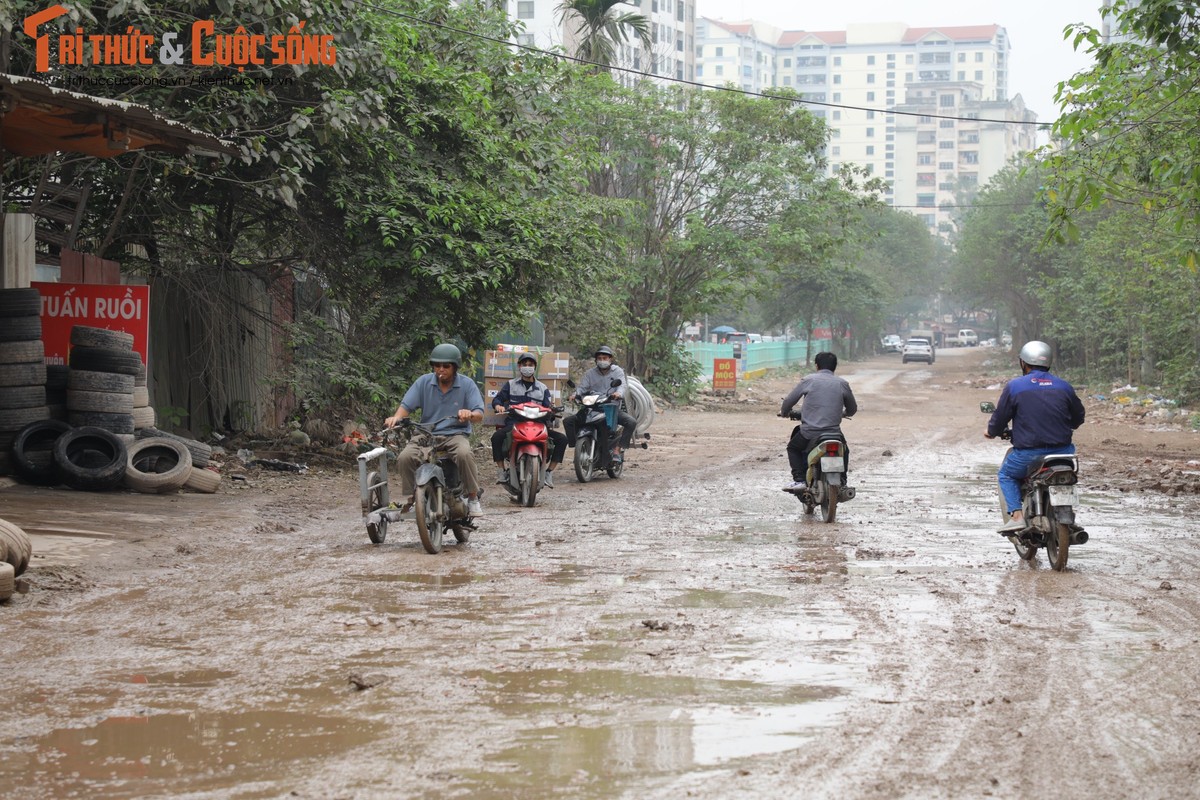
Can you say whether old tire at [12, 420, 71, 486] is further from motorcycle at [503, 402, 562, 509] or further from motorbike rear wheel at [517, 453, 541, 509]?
motorbike rear wheel at [517, 453, 541, 509]

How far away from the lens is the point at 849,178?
1363 inches

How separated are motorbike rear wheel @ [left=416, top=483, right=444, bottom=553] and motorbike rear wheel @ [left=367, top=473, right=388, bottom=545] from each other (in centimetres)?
40

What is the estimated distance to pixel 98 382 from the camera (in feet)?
40.4

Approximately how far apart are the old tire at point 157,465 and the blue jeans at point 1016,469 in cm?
757

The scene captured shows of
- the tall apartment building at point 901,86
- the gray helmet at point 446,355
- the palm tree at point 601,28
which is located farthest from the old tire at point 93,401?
the tall apartment building at point 901,86

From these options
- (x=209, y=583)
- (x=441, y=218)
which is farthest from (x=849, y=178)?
(x=209, y=583)

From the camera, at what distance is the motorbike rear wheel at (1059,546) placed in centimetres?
886

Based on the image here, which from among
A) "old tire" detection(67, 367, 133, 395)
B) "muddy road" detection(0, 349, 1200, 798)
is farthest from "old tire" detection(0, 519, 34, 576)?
"old tire" detection(67, 367, 133, 395)

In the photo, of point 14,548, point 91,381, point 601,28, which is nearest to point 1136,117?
point 91,381

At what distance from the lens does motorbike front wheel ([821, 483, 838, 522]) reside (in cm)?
1155

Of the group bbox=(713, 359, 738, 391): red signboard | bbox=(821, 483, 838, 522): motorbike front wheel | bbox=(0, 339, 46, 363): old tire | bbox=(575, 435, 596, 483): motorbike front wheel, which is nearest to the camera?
bbox=(821, 483, 838, 522): motorbike front wheel

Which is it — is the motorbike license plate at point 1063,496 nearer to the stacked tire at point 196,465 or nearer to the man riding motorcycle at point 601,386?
the man riding motorcycle at point 601,386

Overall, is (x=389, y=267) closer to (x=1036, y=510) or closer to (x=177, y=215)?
(x=177, y=215)

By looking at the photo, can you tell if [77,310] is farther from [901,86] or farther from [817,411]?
[901,86]
